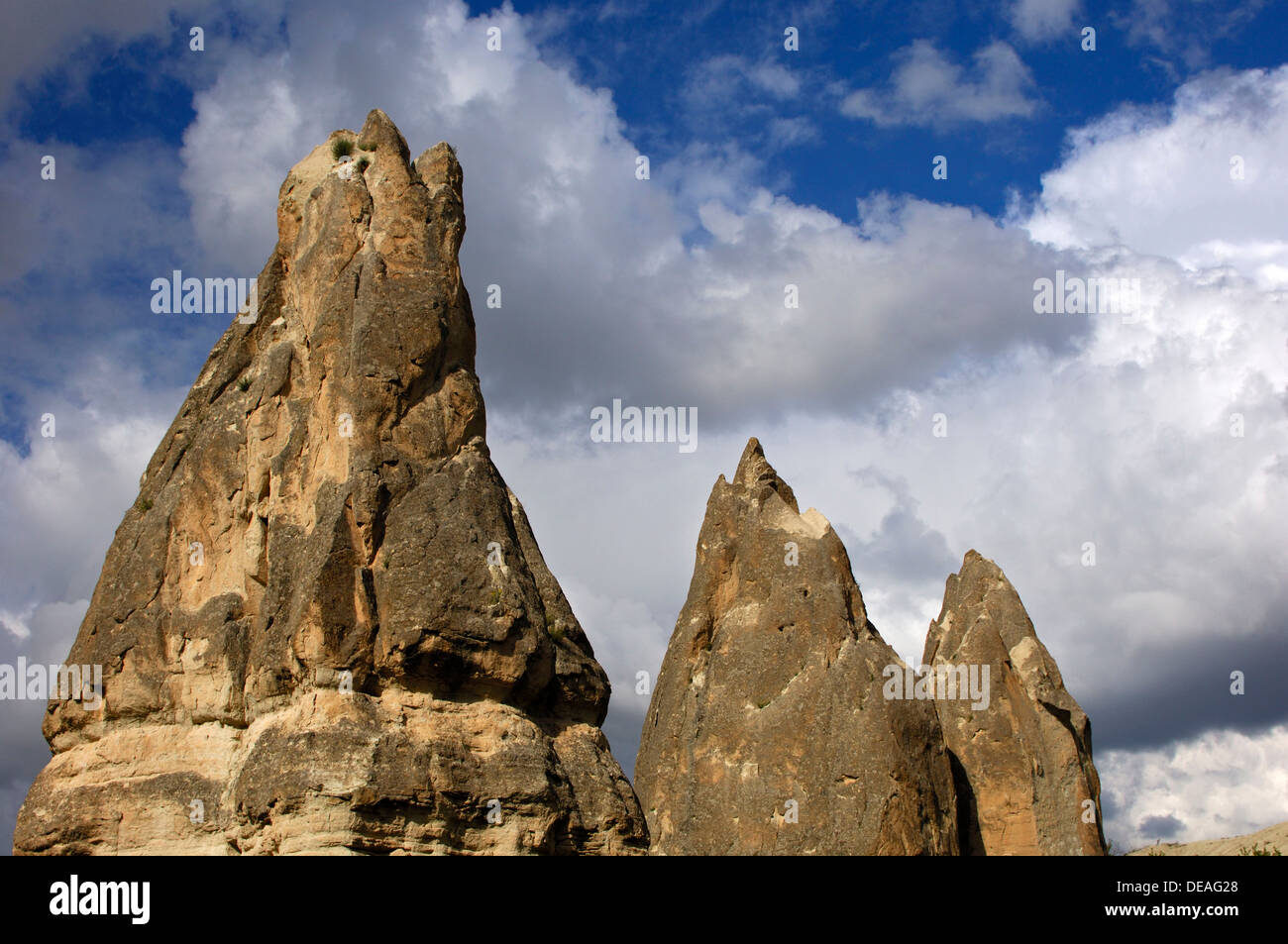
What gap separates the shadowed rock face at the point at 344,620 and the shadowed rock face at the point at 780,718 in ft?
34.0

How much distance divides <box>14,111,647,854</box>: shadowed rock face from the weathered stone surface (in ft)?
61.9

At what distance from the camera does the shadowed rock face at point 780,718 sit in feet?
85.6

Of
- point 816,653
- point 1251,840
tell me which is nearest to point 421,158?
point 816,653

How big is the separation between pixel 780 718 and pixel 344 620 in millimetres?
13619

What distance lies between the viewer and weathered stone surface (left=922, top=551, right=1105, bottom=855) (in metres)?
34.3

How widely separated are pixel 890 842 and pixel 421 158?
564 inches

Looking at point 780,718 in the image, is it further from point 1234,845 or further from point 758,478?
point 1234,845

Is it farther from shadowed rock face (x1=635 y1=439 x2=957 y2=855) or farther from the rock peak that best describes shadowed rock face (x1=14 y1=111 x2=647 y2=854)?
the rock peak

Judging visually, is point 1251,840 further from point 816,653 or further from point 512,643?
point 512,643

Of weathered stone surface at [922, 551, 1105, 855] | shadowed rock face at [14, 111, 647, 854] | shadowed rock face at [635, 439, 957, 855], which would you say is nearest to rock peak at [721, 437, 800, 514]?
shadowed rock face at [635, 439, 957, 855]

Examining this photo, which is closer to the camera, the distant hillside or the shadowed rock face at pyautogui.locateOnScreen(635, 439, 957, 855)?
the shadowed rock face at pyautogui.locateOnScreen(635, 439, 957, 855)

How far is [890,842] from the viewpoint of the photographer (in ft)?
83.4

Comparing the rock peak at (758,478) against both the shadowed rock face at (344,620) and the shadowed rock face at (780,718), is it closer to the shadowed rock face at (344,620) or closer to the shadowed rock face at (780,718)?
the shadowed rock face at (780,718)

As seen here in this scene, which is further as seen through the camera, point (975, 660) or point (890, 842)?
point (975, 660)
